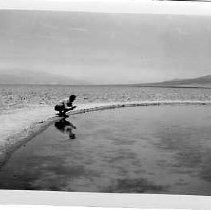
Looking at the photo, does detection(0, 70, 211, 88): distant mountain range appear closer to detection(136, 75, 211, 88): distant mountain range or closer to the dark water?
detection(136, 75, 211, 88): distant mountain range

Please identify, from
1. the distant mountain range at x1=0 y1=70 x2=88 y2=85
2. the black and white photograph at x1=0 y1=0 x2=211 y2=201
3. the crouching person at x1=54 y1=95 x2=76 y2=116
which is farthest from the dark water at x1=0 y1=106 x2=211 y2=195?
the distant mountain range at x1=0 y1=70 x2=88 y2=85

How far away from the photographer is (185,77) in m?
2.81

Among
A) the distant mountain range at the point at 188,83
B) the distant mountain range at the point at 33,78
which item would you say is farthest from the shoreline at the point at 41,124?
the distant mountain range at the point at 33,78

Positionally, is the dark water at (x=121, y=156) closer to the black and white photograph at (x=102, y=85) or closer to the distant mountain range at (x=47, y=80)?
the black and white photograph at (x=102, y=85)

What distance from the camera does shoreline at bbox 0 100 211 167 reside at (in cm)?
273

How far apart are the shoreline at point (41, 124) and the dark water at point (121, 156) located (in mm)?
47

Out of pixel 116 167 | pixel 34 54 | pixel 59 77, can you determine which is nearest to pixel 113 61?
pixel 59 77

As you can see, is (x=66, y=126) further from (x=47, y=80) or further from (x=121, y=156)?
(x=121, y=156)

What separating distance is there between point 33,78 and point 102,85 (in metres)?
0.55

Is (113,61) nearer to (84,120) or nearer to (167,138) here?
(84,120)

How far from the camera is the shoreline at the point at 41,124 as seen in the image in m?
2.73

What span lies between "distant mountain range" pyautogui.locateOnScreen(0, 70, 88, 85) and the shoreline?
0.25 metres

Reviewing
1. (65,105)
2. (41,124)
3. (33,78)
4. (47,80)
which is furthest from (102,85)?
(41,124)

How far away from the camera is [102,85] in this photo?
279cm
